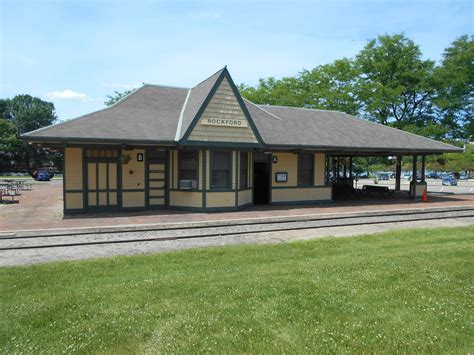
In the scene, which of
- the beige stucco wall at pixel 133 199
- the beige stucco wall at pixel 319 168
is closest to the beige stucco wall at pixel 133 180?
the beige stucco wall at pixel 133 199

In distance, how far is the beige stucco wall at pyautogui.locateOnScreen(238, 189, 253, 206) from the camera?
52.9 feet

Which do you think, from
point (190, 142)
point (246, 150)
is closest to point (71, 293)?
point (190, 142)

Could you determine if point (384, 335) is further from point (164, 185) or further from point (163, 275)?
point (164, 185)

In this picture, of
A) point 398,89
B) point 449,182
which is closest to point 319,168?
point 398,89

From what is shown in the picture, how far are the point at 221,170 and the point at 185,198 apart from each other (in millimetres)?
1995

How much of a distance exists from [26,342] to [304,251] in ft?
19.7

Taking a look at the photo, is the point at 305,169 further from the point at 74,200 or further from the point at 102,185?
the point at 74,200

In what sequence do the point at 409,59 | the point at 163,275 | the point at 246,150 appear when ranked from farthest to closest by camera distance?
the point at 409,59, the point at 246,150, the point at 163,275

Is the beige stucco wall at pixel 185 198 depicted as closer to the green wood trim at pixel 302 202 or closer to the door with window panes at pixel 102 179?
the door with window panes at pixel 102 179

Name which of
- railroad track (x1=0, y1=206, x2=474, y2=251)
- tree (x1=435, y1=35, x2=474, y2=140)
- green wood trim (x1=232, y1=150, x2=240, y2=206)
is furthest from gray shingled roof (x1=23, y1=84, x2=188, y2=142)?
tree (x1=435, y1=35, x2=474, y2=140)

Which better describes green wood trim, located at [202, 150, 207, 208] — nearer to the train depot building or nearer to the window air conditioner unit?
the train depot building

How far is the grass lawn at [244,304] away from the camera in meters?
4.13

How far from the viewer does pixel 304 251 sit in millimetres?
8531

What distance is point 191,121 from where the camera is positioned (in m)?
14.7
